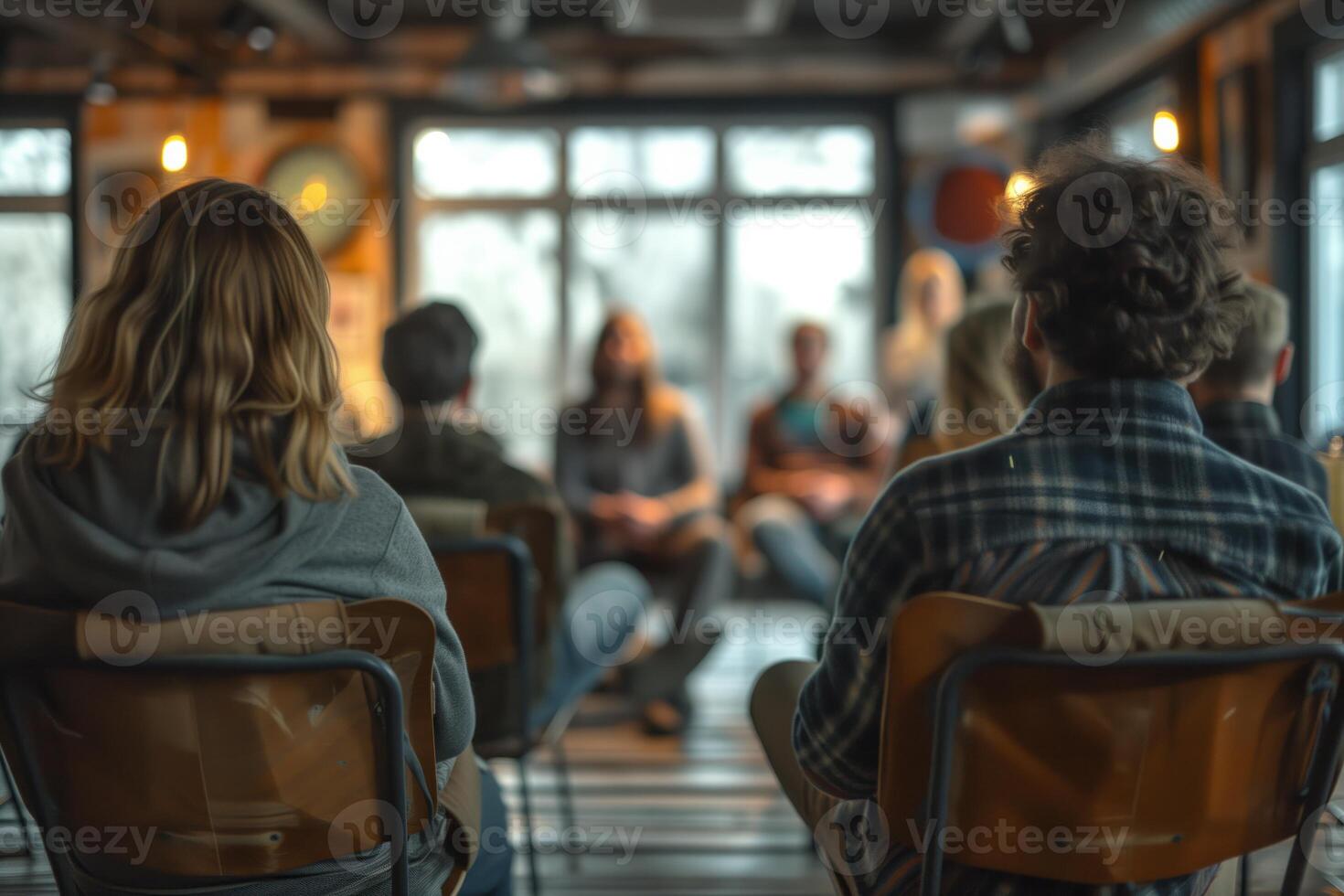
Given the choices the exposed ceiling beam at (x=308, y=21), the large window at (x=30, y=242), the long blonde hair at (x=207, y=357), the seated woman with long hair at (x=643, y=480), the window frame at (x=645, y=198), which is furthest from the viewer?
the window frame at (x=645, y=198)

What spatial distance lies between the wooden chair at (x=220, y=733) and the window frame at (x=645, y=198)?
5.42 m

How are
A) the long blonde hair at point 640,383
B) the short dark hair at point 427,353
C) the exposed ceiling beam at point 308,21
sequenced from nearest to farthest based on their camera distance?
the short dark hair at point 427,353, the long blonde hair at point 640,383, the exposed ceiling beam at point 308,21

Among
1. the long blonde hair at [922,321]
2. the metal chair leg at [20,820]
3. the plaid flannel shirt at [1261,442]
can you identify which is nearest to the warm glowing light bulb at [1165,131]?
the plaid flannel shirt at [1261,442]

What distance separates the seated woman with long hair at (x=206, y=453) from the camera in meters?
1.08

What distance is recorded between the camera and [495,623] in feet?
6.68

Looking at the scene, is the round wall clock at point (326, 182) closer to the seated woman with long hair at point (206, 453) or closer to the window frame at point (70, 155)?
the window frame at point (70, 155)

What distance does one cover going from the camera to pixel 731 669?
4.65m

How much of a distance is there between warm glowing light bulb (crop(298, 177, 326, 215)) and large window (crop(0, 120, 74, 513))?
4.41 feet

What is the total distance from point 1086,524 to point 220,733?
85 cm

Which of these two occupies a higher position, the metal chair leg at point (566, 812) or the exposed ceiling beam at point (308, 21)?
the exposed ceiling beam at point (308, 21)

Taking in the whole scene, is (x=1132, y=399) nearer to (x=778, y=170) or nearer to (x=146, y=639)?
(x=146, y=639)

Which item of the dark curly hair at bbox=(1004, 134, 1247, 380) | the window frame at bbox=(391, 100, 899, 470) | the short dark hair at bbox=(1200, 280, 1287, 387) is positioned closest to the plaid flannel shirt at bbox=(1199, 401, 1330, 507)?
the short dark hair at bbox=(1200, 280, 1287, 387)

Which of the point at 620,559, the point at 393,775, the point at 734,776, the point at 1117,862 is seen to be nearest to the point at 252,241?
the point at 393,775

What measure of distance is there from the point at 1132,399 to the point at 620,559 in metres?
3.03
